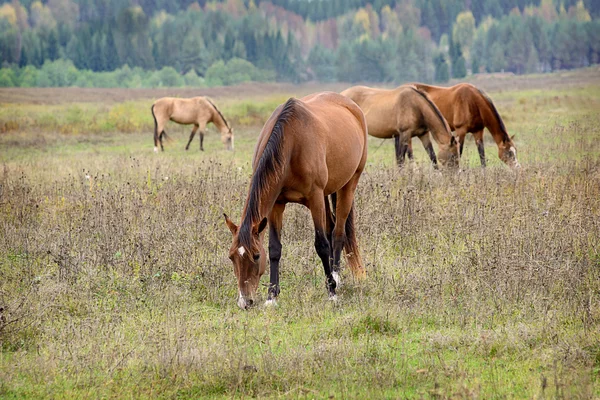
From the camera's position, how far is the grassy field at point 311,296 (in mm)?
4680

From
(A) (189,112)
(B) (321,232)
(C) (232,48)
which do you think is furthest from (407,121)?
(C) (232,48)

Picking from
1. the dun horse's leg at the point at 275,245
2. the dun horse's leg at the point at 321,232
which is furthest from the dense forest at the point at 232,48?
the dun horse's leg at the point at 321,232

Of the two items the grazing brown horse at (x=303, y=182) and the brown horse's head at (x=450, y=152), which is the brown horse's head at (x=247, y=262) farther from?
the brown horse's head at (x=450, y=152)

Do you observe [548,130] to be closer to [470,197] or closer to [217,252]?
[470,197]

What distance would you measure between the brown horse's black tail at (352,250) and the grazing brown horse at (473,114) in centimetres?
756

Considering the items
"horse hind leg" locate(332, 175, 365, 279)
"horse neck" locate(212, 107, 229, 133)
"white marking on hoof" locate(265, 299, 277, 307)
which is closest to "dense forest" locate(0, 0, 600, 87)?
"horse neck" locate(212, 107, 229, 133)

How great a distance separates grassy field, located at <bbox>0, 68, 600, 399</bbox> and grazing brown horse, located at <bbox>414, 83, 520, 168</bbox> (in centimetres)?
305

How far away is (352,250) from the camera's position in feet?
25.0

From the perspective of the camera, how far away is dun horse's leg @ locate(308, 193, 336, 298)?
661cm

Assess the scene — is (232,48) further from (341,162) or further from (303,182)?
(303,182)

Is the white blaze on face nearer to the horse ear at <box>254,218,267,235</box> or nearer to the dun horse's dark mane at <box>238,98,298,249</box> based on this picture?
the dun horse's dark mane at <box>238,98,298,249</box>

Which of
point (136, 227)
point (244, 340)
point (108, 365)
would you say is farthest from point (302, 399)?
point (136, 227)

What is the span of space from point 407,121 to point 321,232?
794cm

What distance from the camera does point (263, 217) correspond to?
610 centimetres
